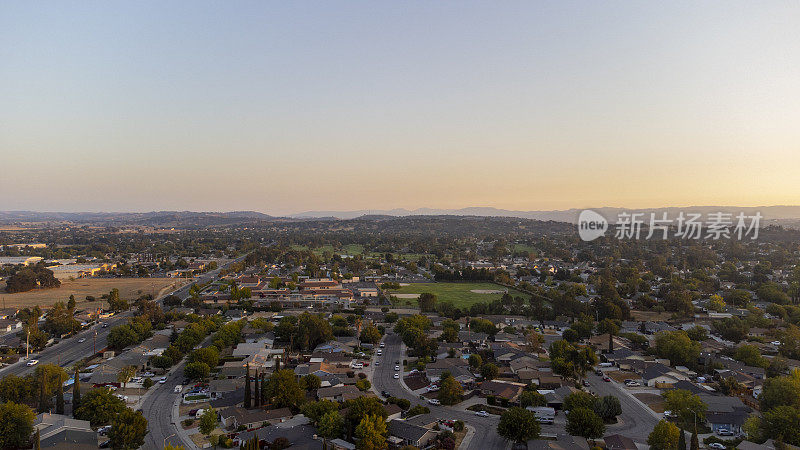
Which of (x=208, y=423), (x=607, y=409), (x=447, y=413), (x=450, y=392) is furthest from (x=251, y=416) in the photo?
(x=607, y=409)

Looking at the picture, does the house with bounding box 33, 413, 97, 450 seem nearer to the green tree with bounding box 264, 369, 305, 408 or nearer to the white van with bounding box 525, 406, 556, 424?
the green tree with bounding box 264, 369, 305, 408

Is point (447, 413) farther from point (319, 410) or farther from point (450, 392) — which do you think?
point (319, 410)

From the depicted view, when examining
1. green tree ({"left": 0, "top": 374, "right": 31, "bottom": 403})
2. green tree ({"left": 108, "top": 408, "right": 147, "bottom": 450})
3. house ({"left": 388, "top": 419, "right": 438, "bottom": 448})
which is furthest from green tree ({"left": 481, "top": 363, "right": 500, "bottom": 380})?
green tree ({"left": 0, "top": 374, "right": 31, "bottom": 403})

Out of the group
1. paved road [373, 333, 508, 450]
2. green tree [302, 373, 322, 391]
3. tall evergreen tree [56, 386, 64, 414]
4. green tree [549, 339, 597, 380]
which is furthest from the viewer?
green tree [549, 339, 597, 380]

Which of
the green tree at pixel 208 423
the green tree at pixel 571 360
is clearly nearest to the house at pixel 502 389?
the green tree at pixel 571 360

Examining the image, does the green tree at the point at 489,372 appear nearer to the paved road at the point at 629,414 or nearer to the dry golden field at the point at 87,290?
the paved road at the point at 629,414

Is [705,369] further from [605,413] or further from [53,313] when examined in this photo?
[53,313]

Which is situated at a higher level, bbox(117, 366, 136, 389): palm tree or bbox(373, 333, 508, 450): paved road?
bbox(117, 366, 136, 389): palm tree
